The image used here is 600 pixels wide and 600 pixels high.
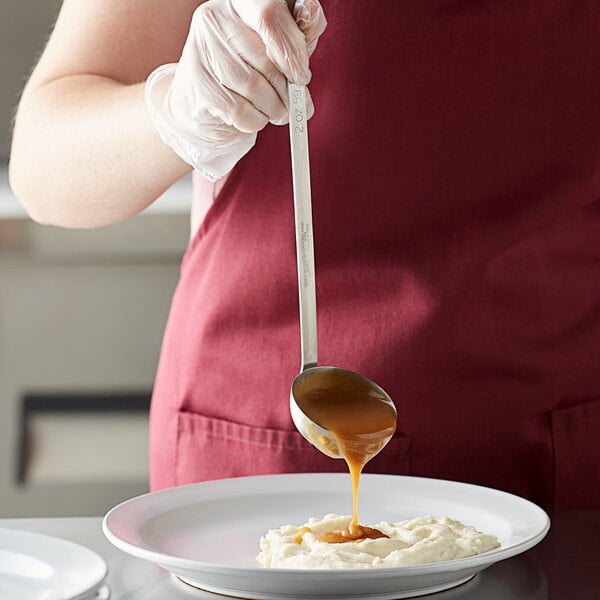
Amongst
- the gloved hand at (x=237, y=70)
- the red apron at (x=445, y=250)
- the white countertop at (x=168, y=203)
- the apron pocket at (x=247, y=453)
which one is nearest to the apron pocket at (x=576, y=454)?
the red apron at (x=445, y=250)

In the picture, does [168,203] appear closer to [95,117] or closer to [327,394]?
[95,117]

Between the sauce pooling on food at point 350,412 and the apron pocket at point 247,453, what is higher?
the sauce pooling on food at point 350,412

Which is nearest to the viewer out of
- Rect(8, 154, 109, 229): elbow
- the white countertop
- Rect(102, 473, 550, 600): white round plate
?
Rect(102, 473, 550, 600): white round plate

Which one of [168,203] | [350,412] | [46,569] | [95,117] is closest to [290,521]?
[350,412]

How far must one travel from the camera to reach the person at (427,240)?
39.2 inches

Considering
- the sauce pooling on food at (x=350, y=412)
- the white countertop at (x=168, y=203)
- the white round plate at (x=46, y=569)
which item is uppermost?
the white countertop at (x=168, y=203)

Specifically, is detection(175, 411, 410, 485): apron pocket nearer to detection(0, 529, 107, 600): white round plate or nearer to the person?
the person

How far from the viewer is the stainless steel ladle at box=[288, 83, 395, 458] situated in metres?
0.81

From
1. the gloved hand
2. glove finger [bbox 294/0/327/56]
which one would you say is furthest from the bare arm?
glove finger [bbox 294/0/327/56]

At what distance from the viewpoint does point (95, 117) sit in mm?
1060

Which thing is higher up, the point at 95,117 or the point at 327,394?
the point at 95,117

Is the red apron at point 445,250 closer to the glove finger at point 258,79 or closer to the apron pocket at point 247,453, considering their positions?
the apron pocket at point 247,453

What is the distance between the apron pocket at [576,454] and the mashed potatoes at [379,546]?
0.90 ft

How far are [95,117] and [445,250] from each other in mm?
381
